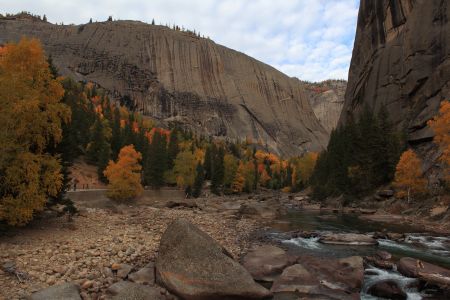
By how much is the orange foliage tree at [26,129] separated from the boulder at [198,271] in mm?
6749

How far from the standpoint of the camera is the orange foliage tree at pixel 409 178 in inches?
1743

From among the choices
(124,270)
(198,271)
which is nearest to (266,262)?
(198,271)

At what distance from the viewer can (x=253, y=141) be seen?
652 ft

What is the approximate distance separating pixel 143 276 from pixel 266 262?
6.35 m

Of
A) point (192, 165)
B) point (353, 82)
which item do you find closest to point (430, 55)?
point (353, 82)

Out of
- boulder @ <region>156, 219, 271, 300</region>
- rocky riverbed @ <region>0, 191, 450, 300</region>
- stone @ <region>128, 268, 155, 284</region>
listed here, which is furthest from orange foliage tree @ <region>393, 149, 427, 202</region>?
stone @ <region>128, 268, 155, 284</region>

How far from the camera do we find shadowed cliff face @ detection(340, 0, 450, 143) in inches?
2298

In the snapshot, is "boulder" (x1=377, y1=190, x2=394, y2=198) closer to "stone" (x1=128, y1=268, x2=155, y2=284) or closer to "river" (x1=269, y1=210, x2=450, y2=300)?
"river" (x1=269, y1=210, x2=450, y2=300)

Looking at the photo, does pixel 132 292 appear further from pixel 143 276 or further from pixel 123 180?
pixel 123 180

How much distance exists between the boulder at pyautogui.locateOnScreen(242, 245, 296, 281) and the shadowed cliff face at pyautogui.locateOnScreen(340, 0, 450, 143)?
4326 cm

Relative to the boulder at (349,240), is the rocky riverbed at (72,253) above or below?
above

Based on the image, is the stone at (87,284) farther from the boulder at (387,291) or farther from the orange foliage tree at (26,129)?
the boulder at (387,291)

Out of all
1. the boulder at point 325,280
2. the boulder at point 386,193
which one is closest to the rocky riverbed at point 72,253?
the boulder at point 325,280

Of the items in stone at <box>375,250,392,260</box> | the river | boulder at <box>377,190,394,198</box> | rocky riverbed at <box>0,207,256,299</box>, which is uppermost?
boulder at <box>377,190,394,198</box>
